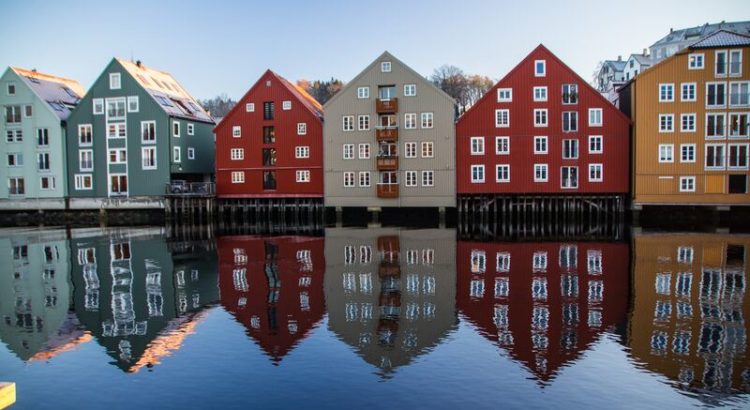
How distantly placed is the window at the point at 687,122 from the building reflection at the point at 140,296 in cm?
4102

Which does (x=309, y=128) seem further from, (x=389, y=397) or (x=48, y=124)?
(x=389, y=397)

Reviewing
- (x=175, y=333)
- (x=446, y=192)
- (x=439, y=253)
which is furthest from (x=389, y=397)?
(x=446, y=192)

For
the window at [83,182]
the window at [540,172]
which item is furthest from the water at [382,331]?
the window at [83,182]

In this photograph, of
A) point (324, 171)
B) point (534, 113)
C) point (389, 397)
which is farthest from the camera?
point (324, 171)

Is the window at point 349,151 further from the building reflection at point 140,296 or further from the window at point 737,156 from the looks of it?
the window at point 737,156

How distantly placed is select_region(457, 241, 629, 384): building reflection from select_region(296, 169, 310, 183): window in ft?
91.3

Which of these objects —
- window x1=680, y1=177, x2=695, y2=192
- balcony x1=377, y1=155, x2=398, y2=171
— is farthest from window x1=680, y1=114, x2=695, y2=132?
balcony x1=377, y1=155, x2=398, y2=171

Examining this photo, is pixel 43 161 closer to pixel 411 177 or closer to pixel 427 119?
pixel 411 177

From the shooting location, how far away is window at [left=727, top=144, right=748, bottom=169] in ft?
165

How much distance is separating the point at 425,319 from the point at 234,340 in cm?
582

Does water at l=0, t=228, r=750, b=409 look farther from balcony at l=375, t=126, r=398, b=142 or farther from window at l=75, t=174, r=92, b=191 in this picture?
window at l=75, t=174, r=92, b=191

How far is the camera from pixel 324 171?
58.2 metres

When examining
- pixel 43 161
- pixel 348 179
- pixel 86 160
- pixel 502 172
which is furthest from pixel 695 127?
pixel 43 161

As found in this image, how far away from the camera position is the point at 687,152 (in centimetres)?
5147
